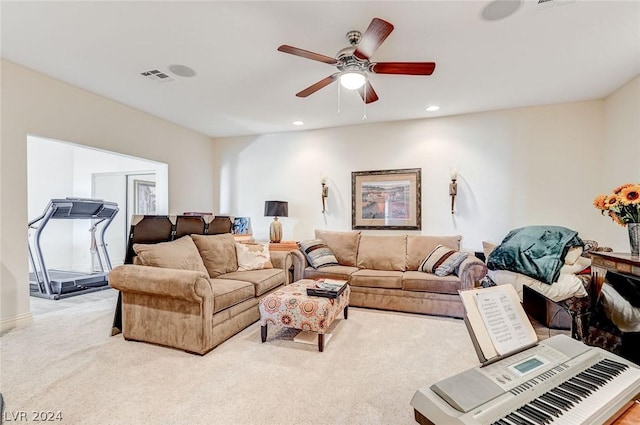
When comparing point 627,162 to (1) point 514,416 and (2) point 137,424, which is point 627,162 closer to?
(1) point 514,416

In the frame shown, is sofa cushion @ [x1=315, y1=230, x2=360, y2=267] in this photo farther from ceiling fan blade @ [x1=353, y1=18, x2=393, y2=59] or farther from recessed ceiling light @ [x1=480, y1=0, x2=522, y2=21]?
recessed ceiling light @ [x1=480, y1=0, x2=522, y2=21]

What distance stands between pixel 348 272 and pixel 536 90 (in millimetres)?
3111

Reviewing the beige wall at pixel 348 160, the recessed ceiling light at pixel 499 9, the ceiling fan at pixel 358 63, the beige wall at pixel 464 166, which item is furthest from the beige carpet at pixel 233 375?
the recessed ceiling light at pixel 499 9

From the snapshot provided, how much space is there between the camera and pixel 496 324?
3.31 feet

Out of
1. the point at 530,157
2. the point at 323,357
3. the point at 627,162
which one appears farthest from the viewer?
the point at 530,157

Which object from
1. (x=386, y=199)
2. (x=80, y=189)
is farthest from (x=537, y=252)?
(x=80, y=189)

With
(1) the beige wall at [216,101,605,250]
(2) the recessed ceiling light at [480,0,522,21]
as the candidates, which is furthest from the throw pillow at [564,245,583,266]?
(2) the recessed ceiling light at [480,0,522,21]

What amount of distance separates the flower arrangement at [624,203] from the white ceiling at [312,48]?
4.46 ft

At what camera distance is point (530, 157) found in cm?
406

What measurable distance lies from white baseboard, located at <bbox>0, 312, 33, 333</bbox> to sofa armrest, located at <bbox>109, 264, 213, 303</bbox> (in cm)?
134

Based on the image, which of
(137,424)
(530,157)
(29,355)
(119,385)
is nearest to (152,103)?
(29,355)

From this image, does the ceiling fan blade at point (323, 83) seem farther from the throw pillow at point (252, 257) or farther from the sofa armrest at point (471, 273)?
the sofa armrest at point (471, 273)

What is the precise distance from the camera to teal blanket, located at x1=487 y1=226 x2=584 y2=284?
8.77 ft

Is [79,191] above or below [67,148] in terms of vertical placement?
below
